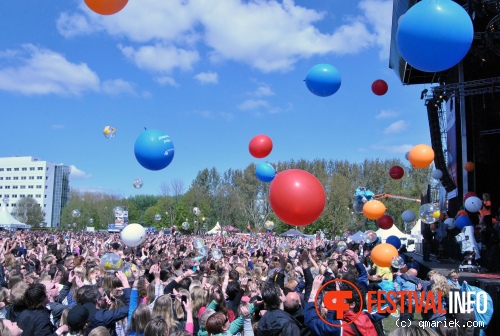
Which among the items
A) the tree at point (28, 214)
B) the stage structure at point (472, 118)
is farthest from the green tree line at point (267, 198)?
the stage structure at point (472, 118)

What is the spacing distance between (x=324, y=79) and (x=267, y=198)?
48.5 m

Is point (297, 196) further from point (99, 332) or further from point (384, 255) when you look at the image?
point (384, 255)

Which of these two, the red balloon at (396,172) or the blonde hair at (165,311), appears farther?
the red balloon at (396,172)

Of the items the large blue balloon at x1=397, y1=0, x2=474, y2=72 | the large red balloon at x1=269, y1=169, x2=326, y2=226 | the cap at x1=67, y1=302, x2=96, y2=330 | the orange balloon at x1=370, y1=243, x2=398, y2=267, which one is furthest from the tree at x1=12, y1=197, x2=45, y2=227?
the large blue balloon at x1=397, y1=0, x2=474, y2=72

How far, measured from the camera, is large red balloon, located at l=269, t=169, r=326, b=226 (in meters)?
5.03

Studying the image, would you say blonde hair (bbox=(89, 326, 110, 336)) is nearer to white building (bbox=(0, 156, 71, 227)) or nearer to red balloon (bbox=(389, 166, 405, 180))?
red balloon (bbox=(389, 166, 405, 180))

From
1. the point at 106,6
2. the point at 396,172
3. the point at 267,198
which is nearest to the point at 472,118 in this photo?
the point at 396,172

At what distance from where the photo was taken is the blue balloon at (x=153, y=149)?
673 cm

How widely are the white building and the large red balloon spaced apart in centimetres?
10799

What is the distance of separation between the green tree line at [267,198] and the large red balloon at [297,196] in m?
39.8

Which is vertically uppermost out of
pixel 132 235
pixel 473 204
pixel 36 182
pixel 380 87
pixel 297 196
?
pixel 36 182

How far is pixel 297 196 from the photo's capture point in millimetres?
5016

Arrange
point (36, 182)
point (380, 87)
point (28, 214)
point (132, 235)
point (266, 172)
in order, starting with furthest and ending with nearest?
point (36, 182), point (28, 214), point (380, 87), point (266, 172), point (132, 235)

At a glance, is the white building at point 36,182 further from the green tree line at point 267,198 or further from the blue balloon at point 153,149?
the blue balloon at point 153,149
